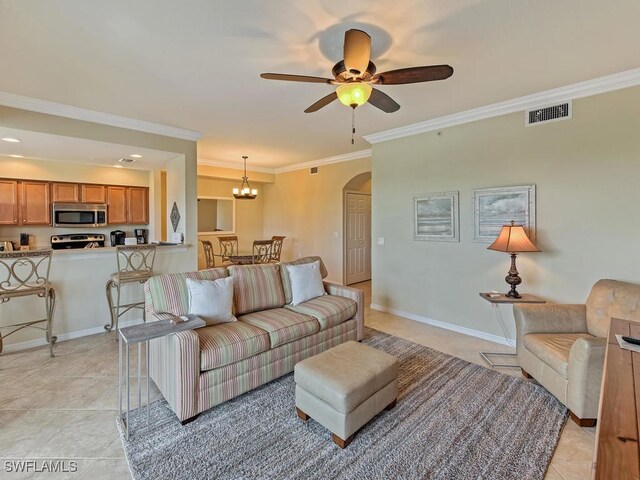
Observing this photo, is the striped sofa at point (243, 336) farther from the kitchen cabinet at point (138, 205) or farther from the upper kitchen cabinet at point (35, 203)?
the upper kitchen cabinet at point (35, 203)

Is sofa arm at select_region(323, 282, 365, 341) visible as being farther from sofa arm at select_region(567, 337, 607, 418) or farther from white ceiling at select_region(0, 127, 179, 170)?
white ceiling at select_region(0, 127, 179, 170)

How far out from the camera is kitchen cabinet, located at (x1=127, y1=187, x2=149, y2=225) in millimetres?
6117

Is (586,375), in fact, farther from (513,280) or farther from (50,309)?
(50,309)

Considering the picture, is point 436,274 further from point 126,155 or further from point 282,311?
point 126,155

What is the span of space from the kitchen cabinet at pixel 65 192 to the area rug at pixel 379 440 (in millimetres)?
5008

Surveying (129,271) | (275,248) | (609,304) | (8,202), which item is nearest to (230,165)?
(275,248)

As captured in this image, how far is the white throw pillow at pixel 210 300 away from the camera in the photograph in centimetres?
262

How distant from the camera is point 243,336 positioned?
2.43 meters

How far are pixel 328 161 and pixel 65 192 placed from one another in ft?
16.3

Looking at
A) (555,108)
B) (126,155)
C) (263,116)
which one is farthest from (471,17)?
(126,155)

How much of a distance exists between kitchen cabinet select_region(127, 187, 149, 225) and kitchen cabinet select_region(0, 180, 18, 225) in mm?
1622

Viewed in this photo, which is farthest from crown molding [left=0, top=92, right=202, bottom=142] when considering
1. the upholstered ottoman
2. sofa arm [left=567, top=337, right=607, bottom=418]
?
sofa arm [left=567, top=337, right=607, bottom=418]

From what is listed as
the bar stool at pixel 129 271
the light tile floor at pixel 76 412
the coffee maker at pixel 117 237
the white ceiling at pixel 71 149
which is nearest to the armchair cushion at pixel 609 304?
the light tile floor at pixel 76 412

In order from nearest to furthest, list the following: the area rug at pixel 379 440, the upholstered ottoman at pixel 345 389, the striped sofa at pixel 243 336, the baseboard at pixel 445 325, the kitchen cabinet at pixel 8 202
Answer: the area rug at pixel 379 440, the upholstered ottoman at pixel 345 389, the striped sofa at pixel 243 336, the baseboard at pixel 445 325, the kitchen cabinet at pixel 8 202
